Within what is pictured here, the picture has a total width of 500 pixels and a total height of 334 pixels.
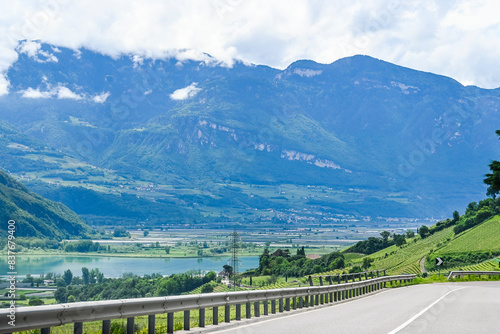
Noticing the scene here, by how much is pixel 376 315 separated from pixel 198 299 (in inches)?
268

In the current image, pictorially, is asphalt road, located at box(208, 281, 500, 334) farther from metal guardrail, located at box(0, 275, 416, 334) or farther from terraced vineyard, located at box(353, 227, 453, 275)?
terraced vineyard, located at box(353, 227, 453, 275)

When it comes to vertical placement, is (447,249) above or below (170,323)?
→ above

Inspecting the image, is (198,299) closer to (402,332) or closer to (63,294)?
(402,332)

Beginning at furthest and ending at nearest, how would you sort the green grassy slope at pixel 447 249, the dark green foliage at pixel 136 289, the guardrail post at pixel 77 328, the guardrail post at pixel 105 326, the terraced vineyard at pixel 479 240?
the green grassy slope at pixel 447 249, the terraced vineyard at pixel 479 240, the dark green foliage at pixel 136 289, the guardrail post at pixel 105 326, the guardrail post at pixel 77 328

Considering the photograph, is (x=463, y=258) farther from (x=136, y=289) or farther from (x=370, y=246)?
(x=370, y=246)

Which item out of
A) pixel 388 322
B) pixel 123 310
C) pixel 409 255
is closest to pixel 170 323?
pixel 123 310

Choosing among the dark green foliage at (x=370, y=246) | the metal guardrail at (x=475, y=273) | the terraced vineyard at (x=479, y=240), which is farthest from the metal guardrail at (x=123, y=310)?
the dark green foliage at (x=370, y=246)

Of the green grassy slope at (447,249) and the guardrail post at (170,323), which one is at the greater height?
the green grassy slope at (447,249)

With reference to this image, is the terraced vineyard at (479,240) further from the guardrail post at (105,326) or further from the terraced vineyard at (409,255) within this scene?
the guardrail post at (105,326)

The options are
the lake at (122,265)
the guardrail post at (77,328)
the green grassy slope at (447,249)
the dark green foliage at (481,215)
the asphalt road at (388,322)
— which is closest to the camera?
the guardrail post at (77,328)

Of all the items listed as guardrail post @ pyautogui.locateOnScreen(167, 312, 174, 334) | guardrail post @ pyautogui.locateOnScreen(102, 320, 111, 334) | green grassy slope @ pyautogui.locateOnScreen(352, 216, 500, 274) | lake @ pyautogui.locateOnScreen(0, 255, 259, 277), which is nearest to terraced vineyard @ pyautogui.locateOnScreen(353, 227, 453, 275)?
green grassy slope @ pyautogui.locateOnScreen(352, 216, 500, 274)

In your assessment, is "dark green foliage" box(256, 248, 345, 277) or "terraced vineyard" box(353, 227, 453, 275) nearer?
"dark green foliage" box(256, 248, 345, 277)

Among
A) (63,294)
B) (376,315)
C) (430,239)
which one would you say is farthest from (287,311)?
(430,239)

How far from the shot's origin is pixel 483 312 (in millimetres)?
18547
